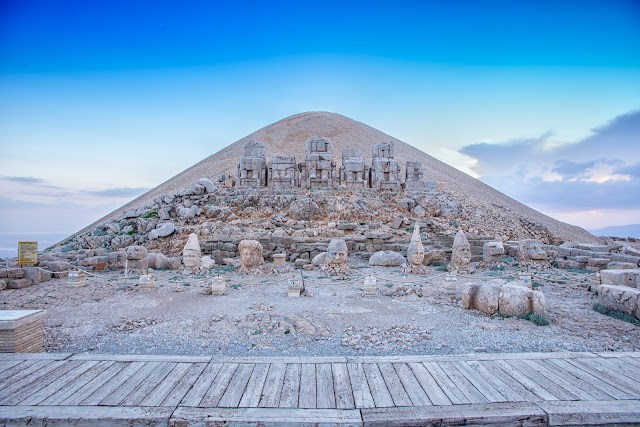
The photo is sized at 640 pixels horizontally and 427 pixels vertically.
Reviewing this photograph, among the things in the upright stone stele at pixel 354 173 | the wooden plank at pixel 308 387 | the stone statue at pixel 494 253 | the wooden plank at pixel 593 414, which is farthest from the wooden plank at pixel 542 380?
the upright stone stele at pixel 354 173

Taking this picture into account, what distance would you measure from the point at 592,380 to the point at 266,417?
11.6 feet

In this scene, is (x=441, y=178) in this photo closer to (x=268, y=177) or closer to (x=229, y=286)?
(x=268, y=177)

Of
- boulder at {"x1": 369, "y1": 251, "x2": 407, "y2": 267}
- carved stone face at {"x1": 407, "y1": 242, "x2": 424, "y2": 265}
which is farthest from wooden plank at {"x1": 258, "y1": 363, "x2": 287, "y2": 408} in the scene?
boulder at {"x1": 369, "y1": 251, "x2": 407, "y2": 267}

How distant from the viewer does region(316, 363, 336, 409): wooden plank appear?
3.72 m

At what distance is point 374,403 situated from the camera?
372 cm

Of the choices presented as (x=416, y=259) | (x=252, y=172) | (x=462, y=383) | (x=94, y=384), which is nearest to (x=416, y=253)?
(x=416, y=259)

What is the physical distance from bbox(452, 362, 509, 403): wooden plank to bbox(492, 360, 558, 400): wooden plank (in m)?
0.27

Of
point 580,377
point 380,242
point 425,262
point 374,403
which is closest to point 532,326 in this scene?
point 580,377

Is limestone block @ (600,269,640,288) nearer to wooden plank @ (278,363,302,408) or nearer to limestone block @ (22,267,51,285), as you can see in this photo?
wooden plank @ (278,363,302,408)

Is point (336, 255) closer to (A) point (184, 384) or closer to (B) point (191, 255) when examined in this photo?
(B) point (191, 255)

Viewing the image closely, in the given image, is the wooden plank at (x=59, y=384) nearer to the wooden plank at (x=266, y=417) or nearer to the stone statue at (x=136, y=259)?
the wooden plank at (x=266, y=417)

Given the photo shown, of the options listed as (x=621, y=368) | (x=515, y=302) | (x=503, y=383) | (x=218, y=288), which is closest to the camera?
(x=503, y=383)

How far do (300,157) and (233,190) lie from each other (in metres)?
20.4

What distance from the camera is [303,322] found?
7.95 meters
